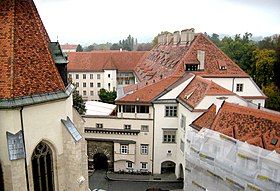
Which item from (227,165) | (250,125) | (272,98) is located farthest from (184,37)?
(227,165)

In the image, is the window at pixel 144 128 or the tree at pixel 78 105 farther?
the tree at pixel 78 105

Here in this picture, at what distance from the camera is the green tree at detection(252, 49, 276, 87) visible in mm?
41469

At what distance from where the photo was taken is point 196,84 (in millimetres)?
24094

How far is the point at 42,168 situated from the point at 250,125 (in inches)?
460

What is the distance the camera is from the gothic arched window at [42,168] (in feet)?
35.8

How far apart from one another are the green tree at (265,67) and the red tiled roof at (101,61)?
2293cm

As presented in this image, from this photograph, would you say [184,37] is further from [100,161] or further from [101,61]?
[101,61]

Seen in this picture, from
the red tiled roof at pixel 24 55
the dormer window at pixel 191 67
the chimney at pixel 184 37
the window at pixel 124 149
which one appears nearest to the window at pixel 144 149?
the window at pixel 124 149

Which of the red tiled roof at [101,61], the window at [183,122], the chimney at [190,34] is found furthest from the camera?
the red tiled roof at [101,61]

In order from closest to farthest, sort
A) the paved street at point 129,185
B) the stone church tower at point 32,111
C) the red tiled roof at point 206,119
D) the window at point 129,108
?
1. the stone church tower at point 32,111
2. the red tiled roof at point 206,119
3. the paved street at point 129,185
4. the window at point 129,108

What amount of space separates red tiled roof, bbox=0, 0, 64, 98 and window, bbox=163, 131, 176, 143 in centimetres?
1594

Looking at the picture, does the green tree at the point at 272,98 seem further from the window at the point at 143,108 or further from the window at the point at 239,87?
the window at the point at 143,108

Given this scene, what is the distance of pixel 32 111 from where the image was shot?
34.0 feet

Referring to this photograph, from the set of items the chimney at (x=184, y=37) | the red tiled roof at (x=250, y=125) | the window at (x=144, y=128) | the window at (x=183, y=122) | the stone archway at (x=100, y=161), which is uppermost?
the chimney at (x=184, y=37)
